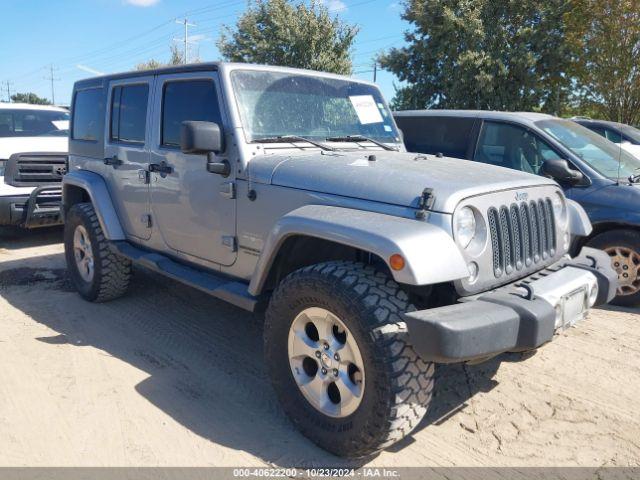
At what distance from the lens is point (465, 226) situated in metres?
2.57

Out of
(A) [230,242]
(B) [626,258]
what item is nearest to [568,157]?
(B) [626,258]

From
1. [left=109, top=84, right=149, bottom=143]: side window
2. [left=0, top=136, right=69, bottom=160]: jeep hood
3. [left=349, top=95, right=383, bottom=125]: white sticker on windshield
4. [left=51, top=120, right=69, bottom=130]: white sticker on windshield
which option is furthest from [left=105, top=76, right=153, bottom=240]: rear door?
[left=51, top=120, right=69, bottom=130]: white sticker on windshield

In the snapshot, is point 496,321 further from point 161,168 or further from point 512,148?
point 512,148

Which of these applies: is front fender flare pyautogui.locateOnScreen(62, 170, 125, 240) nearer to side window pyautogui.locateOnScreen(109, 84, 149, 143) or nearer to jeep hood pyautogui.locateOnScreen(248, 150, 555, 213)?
side window pyautogui.locateOnScreen(109, 84, 149, 143)

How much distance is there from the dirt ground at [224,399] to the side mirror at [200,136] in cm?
149

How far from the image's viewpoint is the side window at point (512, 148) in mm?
5395

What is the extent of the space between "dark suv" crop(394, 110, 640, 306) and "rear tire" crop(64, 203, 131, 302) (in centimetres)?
304

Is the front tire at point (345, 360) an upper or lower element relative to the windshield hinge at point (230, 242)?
lower

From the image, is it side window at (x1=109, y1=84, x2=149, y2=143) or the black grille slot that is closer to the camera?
side window at (x1=109, y1=84, x2=149, y2=143)

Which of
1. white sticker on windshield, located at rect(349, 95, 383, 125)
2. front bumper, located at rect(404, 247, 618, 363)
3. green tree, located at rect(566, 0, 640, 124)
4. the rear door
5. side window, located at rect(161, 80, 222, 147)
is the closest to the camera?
front bumper, located at rect(404, 247, 618, 363)

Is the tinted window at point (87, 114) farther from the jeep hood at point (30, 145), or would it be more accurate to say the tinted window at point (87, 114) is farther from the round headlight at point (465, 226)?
the round headlight at point (465, 226)

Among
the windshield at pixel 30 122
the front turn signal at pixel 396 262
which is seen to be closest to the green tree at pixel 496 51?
the windshield at pixel 30 122

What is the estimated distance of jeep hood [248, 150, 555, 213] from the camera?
263 cm

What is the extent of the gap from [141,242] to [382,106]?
230 centimetres
